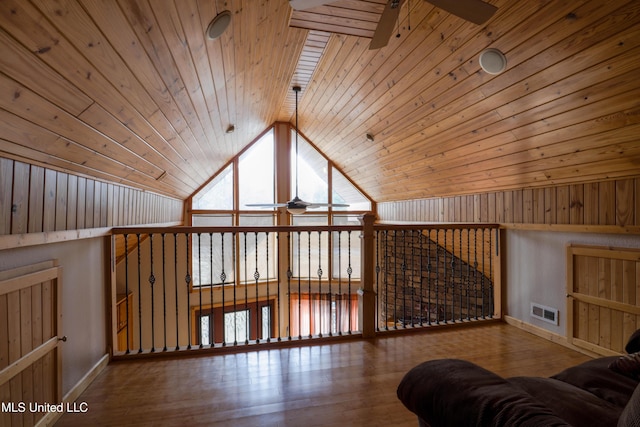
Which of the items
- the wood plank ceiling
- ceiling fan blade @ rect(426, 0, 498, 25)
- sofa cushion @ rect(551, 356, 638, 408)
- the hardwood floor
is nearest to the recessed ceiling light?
the wood plank ceiling

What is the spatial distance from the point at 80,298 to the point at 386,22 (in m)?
2.78

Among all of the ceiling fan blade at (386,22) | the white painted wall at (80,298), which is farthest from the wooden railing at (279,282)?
Result: the ceiling fan blade at (386,22)

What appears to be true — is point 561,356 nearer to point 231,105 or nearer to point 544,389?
point 544,389

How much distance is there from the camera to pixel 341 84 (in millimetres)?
4133

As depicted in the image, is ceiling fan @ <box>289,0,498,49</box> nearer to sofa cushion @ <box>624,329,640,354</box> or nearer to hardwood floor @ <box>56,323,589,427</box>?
sofa cushion @ <box>624,329,640,354</box>

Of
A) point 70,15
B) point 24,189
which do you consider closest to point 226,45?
point 70,15

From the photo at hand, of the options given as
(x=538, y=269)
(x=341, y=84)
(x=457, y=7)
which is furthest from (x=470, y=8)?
(x=538, y=269)

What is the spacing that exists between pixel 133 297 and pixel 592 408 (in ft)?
21.9

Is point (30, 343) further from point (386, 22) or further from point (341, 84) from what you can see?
point (341, 84)

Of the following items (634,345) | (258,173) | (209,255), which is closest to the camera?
(634,345)

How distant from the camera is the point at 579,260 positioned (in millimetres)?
2977

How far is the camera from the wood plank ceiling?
5.01 feet

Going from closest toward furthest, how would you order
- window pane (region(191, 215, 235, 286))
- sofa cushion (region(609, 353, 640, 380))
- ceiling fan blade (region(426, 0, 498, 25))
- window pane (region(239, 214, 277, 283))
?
sofa cushion (region(609, 353, 640, 380)) → ceiling fan blade (region(426, 0, 498, 25)) → window pane (region(191, 215, 235, 286)) → window pane (region(239, 214, 277, 283))

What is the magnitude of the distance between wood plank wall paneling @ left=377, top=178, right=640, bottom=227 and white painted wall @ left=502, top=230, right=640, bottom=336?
0.15 meters
